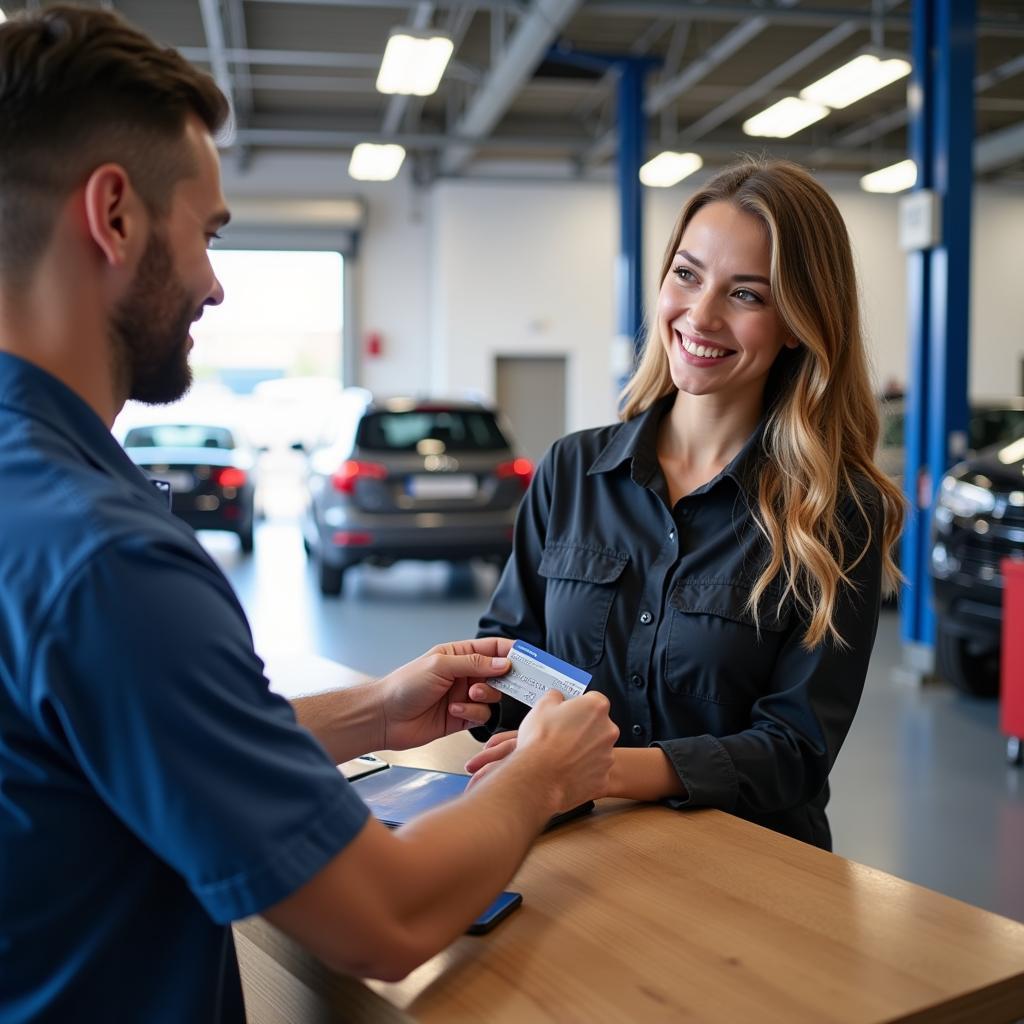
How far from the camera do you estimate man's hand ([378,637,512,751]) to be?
70.7 inches

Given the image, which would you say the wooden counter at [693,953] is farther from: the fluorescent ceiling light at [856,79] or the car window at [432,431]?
the fluorescent ceiling light at [856,79]

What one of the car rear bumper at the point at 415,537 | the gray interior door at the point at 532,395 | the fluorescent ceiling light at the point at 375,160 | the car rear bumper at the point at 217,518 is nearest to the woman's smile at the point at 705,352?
the car rear bumper at the point at 415,537

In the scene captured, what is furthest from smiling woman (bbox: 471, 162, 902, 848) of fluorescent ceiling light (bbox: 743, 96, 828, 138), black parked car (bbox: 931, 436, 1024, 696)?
fluorescent ceiling light (bbox: 743, 96, 828, 138)

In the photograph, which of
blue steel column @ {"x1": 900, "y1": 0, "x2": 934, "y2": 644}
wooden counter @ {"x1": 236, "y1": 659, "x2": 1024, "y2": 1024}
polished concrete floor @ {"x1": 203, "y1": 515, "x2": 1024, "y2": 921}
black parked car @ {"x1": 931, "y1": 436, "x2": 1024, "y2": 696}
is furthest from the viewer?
blue steel column @ {"x1": 900, "y1": 0, "x2": 934, "y2": 644}

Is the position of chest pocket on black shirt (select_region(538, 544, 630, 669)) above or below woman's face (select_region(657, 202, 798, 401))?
below

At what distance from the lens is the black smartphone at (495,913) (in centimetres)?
130

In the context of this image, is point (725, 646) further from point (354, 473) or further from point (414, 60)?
point (414, 60)

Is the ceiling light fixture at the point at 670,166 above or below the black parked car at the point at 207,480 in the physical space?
above

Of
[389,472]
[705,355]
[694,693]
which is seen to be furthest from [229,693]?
[389,472]

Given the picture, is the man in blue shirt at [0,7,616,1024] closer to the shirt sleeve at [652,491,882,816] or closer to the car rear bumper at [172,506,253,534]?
the shirt sleeve at [652,491,882,816]

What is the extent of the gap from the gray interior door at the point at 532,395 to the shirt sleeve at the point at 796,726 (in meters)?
13.7

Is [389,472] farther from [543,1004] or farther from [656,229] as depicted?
[656,229]

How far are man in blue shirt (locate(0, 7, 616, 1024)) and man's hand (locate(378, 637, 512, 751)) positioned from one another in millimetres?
610

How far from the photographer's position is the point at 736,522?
6.83ft
